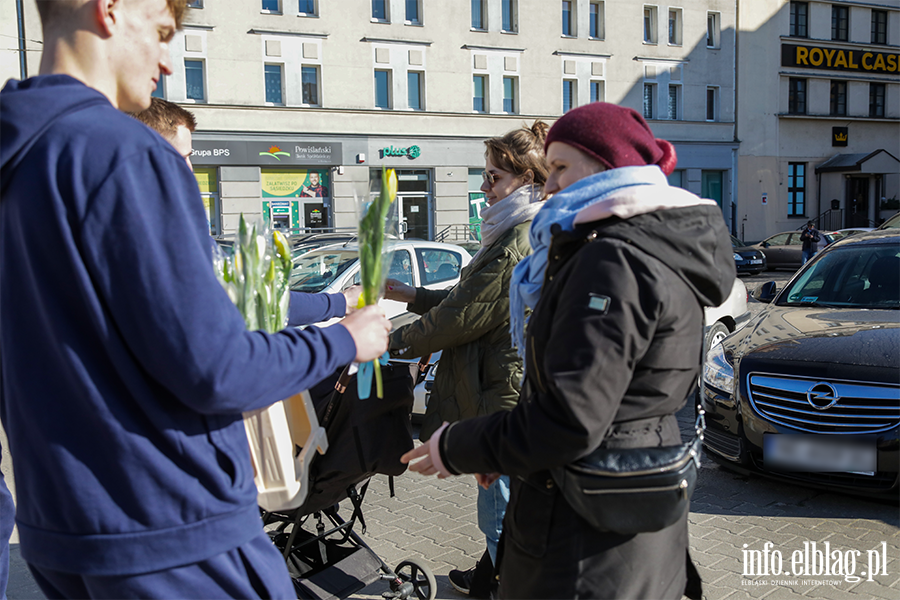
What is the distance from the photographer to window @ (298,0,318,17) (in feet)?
93.3

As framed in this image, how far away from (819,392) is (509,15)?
29688 mm

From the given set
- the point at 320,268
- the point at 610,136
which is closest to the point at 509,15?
the point at 320,268

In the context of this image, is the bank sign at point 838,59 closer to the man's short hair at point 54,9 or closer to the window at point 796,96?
the window at point 796,96

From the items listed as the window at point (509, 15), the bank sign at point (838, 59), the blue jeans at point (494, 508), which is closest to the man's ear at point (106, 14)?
the blue jeans at point (494, 508)

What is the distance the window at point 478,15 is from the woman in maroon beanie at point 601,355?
3116 cm

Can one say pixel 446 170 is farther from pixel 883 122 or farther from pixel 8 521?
pixel 8 521

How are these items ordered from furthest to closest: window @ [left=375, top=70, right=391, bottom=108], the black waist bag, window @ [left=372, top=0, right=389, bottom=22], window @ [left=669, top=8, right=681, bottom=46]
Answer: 1. window @ [left=669, top=8, right=681, bottom=46]
2. window @ [left=375, top=70, right=391, bottom=108]
3. window @ [left=372, top=0, right=389, bottom=22]
4. the black waist bag

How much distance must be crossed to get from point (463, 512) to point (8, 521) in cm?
317

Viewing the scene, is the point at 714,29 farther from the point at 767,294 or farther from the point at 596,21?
the point at 767,294

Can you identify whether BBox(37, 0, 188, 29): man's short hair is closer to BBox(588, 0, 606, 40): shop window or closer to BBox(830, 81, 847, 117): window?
BBox(588, 0, 606, 40): shop window

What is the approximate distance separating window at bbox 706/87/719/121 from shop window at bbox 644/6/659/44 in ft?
13.4

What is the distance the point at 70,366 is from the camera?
1402 millimetres

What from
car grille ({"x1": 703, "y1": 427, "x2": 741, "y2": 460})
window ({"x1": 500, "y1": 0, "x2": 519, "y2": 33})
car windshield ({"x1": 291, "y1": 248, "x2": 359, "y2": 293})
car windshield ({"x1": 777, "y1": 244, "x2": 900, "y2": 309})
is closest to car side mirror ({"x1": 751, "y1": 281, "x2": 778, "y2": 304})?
car windshield ({"x1": 777, "y1": 244, "x2": 900, "y2": 309})

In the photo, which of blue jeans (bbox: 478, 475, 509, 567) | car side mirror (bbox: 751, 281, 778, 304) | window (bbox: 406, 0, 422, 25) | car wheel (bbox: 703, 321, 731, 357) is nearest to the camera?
blue jeans (bbox: 478, 475, 509, 567)
